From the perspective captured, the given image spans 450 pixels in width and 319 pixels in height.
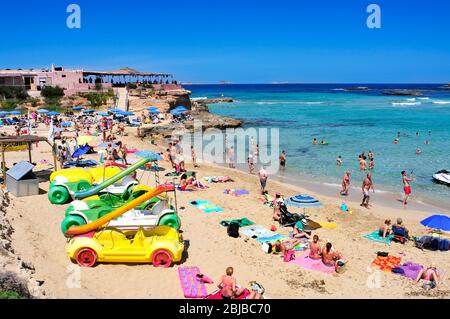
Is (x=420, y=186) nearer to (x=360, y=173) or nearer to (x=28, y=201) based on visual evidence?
(x=360, y=173)

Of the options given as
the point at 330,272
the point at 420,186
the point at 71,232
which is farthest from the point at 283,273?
the point at 420,186

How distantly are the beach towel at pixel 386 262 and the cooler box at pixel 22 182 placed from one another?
10072 millimetres

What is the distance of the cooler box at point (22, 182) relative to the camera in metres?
12.6

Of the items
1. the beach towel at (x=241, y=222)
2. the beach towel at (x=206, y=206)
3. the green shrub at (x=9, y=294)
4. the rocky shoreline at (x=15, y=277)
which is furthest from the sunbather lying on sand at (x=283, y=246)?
the green shrub at (x=9, y=294)

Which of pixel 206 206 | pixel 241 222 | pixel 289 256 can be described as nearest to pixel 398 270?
pixel 289 256

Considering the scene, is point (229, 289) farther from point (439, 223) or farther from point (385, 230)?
point (439, 223)

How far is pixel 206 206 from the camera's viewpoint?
41.8 feet

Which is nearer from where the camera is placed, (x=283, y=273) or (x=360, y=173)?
(x=283, y=273)

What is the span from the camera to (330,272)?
8.51m

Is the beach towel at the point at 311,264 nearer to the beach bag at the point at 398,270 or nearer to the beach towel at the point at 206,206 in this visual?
the beach bag at the point at 398,270

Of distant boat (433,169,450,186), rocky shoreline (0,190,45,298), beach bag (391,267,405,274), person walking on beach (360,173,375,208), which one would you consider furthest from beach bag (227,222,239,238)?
distant boat (433,169,450,186)

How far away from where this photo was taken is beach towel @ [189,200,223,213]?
1234 centimetres
